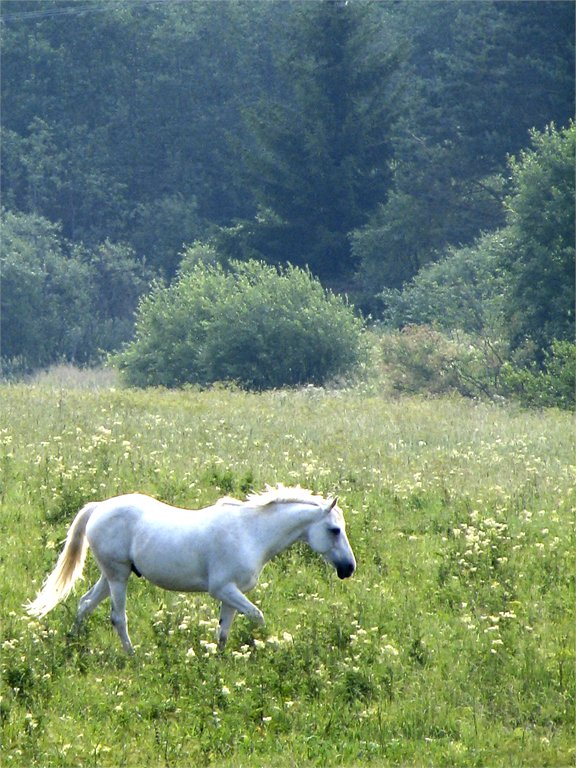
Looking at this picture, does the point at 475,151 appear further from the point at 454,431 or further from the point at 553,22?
the point at 454,431

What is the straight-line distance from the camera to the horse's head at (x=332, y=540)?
1002cm

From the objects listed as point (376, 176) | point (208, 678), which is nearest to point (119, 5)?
point (376, 176)

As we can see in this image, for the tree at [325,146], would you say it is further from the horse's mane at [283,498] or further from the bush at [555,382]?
the horse's mane at [283,498]

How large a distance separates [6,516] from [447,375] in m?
21.9

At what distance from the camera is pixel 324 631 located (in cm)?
1050

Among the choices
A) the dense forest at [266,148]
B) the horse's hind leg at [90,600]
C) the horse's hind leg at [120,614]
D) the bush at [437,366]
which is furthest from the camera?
the dense forest at [266,148]

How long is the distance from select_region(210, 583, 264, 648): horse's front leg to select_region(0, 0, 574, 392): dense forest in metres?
36.2

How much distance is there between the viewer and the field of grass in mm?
8852

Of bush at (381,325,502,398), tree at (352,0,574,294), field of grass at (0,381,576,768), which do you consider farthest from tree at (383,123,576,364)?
tree at (352,0,574,294)

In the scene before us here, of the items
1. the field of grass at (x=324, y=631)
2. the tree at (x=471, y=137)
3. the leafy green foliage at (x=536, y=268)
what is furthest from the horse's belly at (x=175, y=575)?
the tree at (x=471, y=137)

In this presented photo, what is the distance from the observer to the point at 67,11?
2847 inches

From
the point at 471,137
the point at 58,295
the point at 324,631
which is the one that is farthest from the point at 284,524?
the point at 58,295

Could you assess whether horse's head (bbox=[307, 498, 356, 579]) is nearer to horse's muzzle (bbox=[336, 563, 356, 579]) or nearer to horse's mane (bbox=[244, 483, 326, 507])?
horse's muzzle (bbox=[336, 563, 356, 579])

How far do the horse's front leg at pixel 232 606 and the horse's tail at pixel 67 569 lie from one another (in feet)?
4.19
